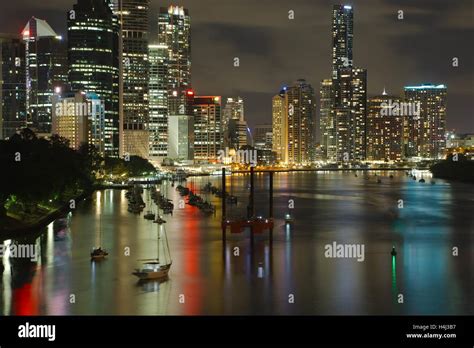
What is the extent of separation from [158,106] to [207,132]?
10992 millimetres

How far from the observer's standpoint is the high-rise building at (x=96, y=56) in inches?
3900

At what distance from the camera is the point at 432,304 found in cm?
1603

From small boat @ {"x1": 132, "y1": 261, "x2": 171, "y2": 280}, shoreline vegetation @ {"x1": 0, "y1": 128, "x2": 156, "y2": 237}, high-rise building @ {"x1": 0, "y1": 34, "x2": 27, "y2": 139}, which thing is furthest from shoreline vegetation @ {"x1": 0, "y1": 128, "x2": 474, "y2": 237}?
high-rise building @ {"x1": 0, "y1": 34, "x2": 27, "y2": 139}

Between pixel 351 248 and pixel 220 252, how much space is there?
16.2 feet

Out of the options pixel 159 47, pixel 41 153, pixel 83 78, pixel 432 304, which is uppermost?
pixel 159 47

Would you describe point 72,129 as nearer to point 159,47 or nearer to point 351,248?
point 159,47

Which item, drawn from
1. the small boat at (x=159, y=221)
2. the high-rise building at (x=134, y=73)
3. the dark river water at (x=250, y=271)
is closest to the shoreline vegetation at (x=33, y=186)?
the dark river water at (x=250, y=271)

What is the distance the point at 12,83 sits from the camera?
298 ft

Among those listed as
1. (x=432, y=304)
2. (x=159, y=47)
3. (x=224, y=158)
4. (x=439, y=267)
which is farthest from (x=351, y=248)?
(x=159, y=47)

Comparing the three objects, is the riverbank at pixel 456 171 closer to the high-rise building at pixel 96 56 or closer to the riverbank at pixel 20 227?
the high-rise building at pixel 96 56

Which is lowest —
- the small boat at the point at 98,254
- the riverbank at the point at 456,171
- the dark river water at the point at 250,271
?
the dark river water at the point at 250,271

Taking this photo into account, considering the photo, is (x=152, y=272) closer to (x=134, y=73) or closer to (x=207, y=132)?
(x=134, y=73)

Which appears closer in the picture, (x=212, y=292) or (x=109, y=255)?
(x=212, y=292)

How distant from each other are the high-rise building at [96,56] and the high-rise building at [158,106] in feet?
32.5
